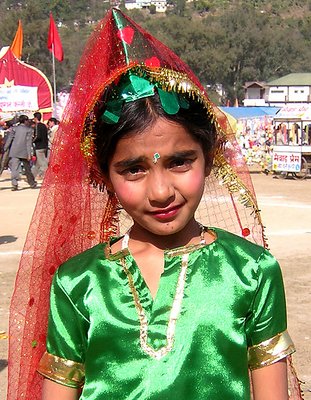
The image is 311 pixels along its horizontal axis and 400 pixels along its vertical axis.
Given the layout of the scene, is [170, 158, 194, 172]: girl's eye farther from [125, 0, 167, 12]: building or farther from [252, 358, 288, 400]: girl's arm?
[125, 0, 167, 12]: building

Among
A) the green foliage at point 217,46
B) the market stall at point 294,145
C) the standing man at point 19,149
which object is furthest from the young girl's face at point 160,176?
the green foliage at point 217,46

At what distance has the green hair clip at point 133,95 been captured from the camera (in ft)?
5.77

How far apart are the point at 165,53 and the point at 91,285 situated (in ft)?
2.01

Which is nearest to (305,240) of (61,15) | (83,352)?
(83,352)

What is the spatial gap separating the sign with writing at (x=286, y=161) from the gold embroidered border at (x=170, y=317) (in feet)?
48.8

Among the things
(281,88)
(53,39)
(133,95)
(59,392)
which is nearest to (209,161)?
(133,95)

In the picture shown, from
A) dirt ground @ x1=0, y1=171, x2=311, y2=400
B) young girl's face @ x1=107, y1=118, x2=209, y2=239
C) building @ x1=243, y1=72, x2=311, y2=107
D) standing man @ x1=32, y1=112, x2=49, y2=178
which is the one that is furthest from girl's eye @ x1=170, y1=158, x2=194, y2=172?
building @ x1=243, y1=72, x2=311, y2=107

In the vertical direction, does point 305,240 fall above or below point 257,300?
below

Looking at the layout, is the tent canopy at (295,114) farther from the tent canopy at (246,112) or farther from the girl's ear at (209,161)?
the girl's ear at (209,161)

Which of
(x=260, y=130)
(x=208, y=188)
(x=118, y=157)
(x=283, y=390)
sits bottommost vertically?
(x=260, y=130)

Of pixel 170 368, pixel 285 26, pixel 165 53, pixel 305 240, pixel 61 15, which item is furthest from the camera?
pixel 61 15

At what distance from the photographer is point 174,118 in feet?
5.77

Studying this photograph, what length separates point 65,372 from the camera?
1.75m

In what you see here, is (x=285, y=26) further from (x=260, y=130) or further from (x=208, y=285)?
(x=208, y=285)
